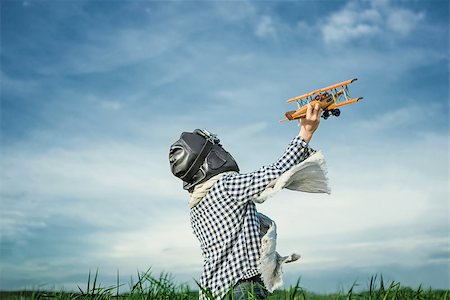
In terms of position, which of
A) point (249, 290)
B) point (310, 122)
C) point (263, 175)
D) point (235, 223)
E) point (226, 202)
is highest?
point (310, 122)

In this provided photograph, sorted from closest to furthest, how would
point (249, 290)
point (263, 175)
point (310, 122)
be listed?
point (249, 290), point (263, 175), point (310, 122)

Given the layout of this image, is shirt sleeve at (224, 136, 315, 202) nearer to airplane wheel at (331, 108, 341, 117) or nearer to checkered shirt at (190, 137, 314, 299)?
checkered shirt at (190, 137, 314, 299)

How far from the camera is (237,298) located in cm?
386

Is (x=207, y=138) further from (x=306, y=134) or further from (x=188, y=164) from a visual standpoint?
(x=306, y=134)

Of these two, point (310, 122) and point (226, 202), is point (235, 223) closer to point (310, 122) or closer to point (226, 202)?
point (226, 202)

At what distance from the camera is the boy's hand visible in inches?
167

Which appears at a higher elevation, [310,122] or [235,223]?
[310,122]

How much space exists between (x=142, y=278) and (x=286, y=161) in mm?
1503

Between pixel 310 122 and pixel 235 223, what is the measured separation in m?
1.04

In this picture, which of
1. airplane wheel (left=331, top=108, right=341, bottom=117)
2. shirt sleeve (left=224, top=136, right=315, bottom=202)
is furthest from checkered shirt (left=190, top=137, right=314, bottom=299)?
airplane wheel (left=331, top=108, right=341, bottom=117)

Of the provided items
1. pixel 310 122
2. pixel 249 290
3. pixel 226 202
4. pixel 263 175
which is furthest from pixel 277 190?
pixel 249 290

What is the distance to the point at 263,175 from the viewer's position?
405cm

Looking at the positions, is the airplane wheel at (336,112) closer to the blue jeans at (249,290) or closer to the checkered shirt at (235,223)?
the checkered shirt at (235,223)

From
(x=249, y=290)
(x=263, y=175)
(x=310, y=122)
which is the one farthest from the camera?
(x=310, y=122)
